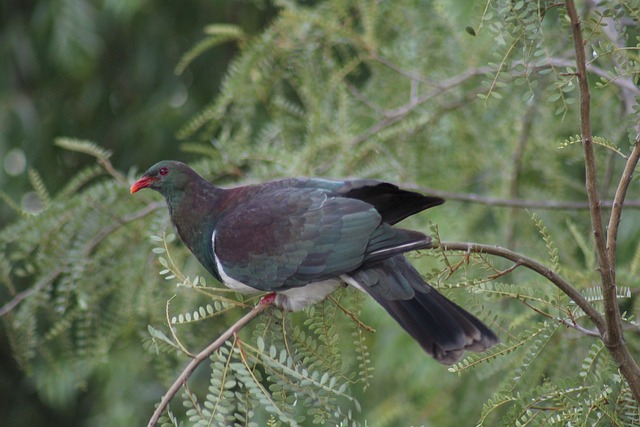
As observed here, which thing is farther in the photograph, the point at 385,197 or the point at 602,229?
the point at 385,197

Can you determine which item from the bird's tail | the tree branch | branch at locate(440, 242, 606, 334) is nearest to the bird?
the bird's tail

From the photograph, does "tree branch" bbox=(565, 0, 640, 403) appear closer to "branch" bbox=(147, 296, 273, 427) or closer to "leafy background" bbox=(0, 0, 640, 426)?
"leafy background" bbox=(0, 0, 640, 426)

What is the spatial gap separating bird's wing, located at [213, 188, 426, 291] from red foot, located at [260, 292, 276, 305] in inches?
0.9

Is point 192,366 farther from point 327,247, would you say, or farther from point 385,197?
point 385,197

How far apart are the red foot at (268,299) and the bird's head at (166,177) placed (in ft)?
1.76

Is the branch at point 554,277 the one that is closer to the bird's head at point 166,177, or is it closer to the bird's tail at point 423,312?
the bird's tail at point 423,312

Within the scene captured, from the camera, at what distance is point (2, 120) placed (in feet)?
20.1

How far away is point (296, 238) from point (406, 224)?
3.94 feet

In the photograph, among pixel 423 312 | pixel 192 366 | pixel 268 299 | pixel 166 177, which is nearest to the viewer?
pixel 192 366

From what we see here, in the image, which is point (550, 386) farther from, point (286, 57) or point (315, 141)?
point (286, 57)

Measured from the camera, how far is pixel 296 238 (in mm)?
2439

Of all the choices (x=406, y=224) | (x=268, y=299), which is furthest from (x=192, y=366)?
(x=406, y=224)

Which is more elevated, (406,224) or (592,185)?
(592,185)

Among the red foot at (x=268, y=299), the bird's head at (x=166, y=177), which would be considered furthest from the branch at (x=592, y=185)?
the bird's head at (x=166, y=177)
